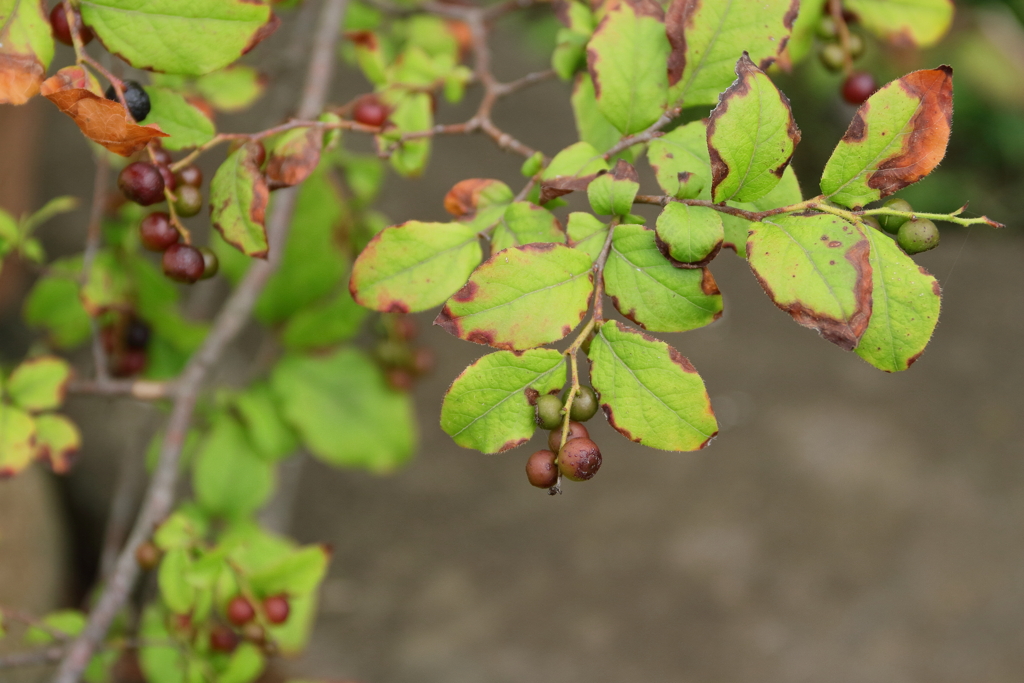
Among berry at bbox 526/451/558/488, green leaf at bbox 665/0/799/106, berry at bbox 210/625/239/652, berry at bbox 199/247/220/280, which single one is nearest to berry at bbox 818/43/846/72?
green leaf at bbox 665/0/799/106

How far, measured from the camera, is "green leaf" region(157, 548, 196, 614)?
37.0 inches

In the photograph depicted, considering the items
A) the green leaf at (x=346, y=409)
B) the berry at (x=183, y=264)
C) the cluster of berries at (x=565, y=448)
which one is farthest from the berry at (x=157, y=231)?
the green leaf at (x=346, y=409)

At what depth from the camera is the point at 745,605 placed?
175 cm

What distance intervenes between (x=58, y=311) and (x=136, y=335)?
0.50ft

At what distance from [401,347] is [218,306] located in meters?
0.68

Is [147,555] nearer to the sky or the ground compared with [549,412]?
nearer to the ground

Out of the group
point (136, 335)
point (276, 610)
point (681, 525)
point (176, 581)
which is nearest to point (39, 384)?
point (176, 581)

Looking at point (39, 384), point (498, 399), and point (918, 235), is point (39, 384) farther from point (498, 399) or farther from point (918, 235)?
point (918, 235)

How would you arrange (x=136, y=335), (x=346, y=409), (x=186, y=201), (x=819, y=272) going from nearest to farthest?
(x=819, y=272) → (x=186, y=201) → (x=136, y=335) → (x=346, y=409)

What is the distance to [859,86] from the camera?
947 millimetres

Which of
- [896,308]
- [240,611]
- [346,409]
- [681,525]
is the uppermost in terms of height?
[896,308]

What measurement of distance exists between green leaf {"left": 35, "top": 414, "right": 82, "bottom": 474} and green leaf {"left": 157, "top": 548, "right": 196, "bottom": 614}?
175mm

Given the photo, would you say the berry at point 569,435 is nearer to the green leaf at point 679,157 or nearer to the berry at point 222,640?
the green leaf at point 679,157

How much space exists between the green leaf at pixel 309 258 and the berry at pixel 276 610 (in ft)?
2.50
